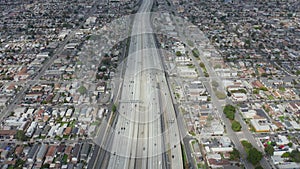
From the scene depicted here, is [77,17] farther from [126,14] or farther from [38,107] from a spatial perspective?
[38,107]

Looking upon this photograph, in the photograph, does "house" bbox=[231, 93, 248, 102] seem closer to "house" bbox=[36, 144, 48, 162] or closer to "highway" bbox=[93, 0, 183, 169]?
"highway" bbox=[93, 0, 183, 169]

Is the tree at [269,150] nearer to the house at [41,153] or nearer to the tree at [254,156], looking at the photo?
the tree at [254,156]

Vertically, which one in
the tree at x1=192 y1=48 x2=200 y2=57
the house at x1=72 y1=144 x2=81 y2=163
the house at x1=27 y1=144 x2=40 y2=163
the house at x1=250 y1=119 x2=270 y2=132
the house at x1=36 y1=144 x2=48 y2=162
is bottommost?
the house at x1=27 y1=144 x2=40 y2=163

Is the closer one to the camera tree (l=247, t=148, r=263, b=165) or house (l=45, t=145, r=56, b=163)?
tree (l=247, t=148, r=263, b=165)

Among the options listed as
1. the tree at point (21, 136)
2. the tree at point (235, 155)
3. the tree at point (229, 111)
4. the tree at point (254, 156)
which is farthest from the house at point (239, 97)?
the tree at point (21, 136)

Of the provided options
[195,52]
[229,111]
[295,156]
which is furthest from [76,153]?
[195,52]

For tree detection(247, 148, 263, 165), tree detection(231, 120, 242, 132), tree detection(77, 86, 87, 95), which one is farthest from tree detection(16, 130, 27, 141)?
tree detection(247, 148, 263, 165)
